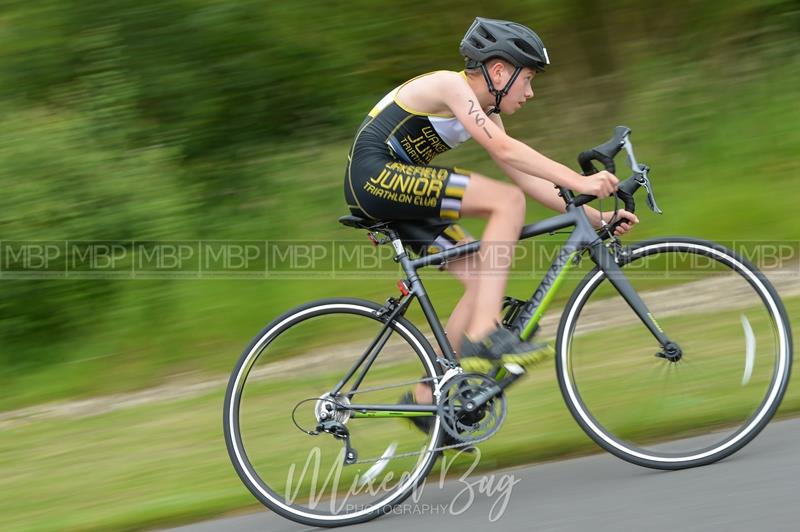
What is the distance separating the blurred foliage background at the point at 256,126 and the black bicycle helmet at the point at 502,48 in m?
3.02

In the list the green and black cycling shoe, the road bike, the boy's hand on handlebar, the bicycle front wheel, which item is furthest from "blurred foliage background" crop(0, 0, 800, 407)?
the boy's hand on handlebar

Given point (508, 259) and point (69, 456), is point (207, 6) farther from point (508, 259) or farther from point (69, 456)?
point (508, 259)

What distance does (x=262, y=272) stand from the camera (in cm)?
812

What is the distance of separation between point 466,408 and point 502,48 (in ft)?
4.83

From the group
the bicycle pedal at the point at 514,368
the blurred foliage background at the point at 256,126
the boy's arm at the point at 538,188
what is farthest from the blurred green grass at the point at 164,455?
the blurred foliage background at the point at 256,126

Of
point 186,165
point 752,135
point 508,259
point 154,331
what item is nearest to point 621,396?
point 508,259

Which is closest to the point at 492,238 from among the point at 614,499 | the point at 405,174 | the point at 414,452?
the point at 405,174

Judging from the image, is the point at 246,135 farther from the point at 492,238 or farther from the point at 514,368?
the point at 514,368

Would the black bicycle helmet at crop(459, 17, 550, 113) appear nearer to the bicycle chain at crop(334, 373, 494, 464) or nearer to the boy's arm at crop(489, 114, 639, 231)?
the boy's arm at crop(489, 114, 639, 231)

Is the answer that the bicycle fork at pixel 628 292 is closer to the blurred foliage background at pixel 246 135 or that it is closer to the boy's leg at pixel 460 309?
the boy's leg at pixel 460 309

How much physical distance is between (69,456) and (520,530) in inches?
115

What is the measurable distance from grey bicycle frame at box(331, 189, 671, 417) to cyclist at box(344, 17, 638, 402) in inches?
3.5

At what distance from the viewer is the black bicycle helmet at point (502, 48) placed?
4.23 m

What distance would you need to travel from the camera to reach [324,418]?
4414mm
